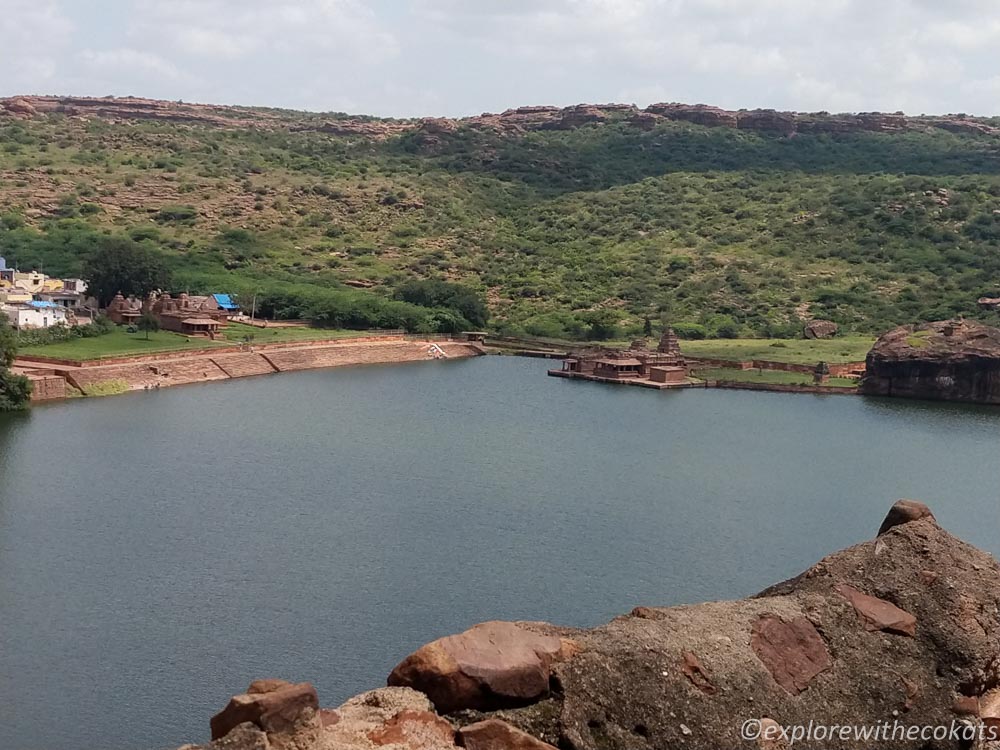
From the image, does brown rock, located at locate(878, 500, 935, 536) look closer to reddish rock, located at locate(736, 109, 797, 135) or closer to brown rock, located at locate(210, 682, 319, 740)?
brown rock, located at locate(210, 682, 319, 740)

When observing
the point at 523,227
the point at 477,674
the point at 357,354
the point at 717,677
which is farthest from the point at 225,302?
the point at 477,674

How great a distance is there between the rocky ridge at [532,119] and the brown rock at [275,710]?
458 ft

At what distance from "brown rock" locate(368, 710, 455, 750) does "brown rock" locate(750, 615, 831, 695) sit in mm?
2311

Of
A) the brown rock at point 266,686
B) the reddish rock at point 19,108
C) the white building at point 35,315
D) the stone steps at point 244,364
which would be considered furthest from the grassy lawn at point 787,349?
the reddish rock at point 19,108

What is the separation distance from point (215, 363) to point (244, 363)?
2.19 meters

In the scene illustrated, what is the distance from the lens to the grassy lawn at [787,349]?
73.7 m

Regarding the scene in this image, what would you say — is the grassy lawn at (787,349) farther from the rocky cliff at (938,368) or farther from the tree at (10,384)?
the tree at (10,384)

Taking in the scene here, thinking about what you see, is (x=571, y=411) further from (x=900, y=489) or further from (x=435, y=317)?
(x=435, y=317)

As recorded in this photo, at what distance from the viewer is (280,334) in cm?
7262

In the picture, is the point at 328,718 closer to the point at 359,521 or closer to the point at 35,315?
the point at 359,521

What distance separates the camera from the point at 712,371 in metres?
71.3

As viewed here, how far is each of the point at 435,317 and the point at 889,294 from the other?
101 feet

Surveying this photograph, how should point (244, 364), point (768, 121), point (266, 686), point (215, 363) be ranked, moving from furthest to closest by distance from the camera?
point (768, 121)
point (244, 364)
point (215, 363)
point (266, 686)

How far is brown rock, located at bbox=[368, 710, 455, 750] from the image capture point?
25.0 ft
